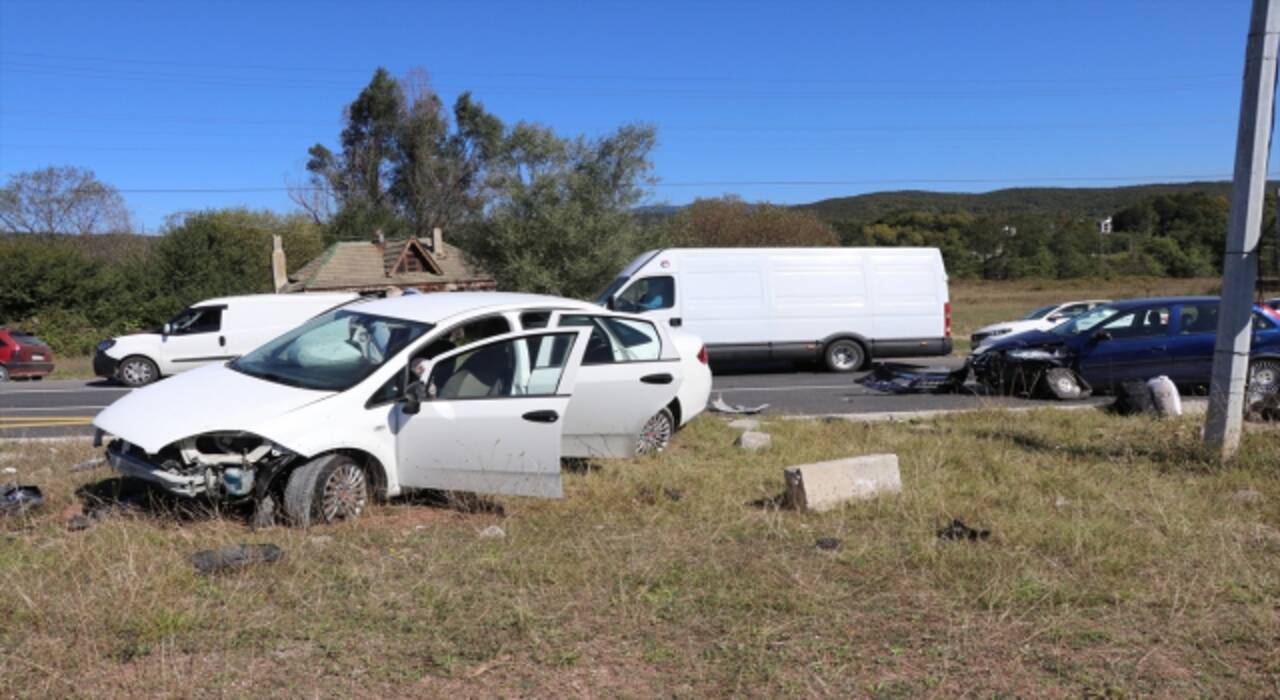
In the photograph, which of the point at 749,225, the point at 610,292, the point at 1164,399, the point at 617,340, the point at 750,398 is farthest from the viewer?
the point at 749,225

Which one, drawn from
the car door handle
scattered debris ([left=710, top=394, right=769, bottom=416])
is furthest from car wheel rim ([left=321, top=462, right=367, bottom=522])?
scattered debris ([left=710, top=394, right=769, bottom=416])

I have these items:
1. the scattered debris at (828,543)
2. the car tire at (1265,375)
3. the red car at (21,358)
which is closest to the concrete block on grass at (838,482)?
the scattered debris at (828,543)

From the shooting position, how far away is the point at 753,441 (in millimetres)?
9453

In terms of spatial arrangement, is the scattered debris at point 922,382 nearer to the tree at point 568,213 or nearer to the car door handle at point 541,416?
the car door handle at point 541,416

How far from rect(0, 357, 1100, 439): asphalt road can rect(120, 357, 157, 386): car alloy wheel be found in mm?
299

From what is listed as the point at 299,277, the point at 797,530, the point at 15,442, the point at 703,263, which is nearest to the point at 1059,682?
the point at 797,530

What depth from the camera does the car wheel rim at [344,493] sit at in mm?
6109

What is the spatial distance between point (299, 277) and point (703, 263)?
1446 inches

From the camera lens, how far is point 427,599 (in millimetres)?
4723

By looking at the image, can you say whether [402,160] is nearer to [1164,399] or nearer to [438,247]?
[438,247]

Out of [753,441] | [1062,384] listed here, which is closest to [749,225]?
[1062,384]

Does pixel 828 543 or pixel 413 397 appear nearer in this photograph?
pixel 828 543

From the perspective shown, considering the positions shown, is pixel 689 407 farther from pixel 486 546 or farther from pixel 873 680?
pixel 873 680

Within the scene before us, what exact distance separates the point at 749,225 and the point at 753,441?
46.9 metres
